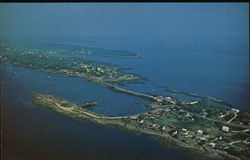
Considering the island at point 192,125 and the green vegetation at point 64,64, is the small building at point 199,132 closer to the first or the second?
the island at point 192,125

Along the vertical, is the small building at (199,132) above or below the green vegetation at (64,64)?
below

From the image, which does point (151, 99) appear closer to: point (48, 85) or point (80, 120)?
point (80, 120)

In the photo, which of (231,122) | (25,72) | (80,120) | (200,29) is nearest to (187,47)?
(200,29)

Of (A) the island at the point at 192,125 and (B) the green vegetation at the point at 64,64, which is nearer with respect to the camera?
(A) the island at the point at 192,125

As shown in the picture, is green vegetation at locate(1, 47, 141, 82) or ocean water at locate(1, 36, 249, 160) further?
green vegetation at locate(1, 47, 141, 82)

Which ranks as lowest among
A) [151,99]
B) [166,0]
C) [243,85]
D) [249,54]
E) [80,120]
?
[80,120]

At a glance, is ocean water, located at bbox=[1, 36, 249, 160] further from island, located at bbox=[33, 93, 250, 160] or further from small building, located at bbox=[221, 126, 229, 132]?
small building, located at bbox=[221, 126, 229, 132]

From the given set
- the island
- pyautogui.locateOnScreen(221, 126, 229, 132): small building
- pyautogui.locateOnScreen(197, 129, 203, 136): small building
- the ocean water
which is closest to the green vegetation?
the ocean water

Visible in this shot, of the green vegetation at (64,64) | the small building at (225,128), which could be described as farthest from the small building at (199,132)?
the green vegetation at (64,64)
